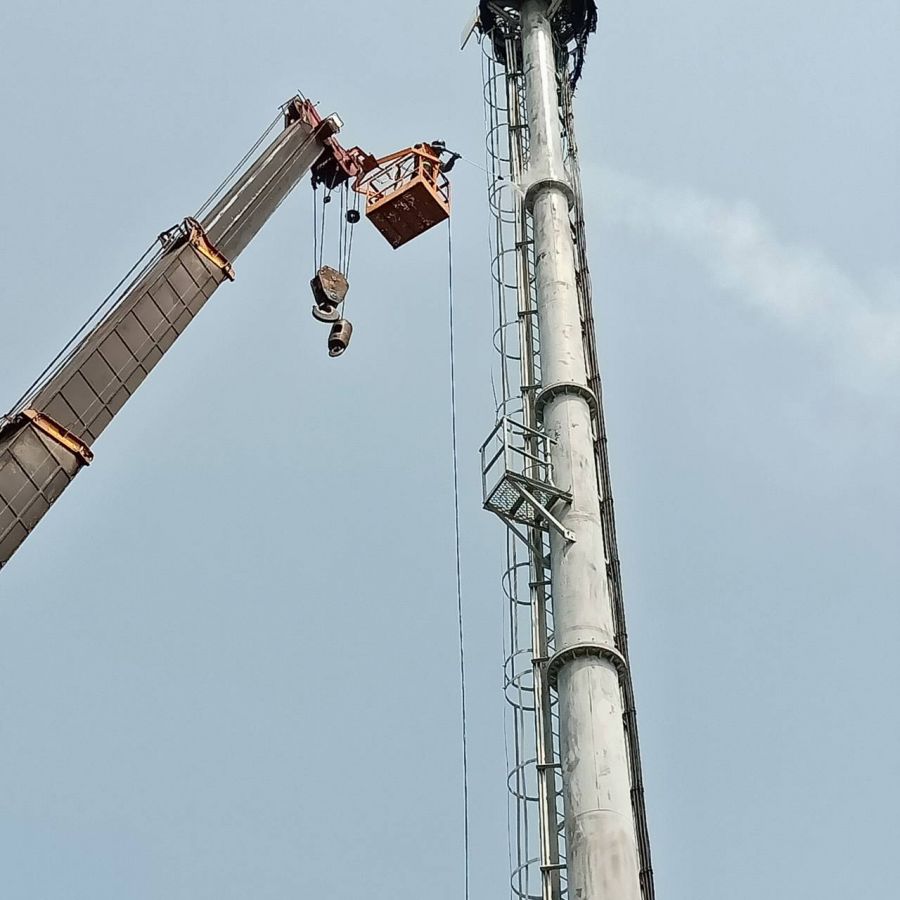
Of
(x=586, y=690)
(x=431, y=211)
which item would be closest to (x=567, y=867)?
(x=586, y=690)

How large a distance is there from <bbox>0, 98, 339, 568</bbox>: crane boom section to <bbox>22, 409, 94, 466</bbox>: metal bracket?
0.01 metres

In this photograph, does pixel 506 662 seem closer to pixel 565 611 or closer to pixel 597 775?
pixel 565 611

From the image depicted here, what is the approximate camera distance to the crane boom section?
1548 cm

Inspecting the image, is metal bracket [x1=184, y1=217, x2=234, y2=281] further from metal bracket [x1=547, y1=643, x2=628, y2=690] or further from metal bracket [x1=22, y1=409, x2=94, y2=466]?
metal bracket [x1=547, y1=643, x2=628, y2=690]

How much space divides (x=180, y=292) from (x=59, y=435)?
11.2 feet

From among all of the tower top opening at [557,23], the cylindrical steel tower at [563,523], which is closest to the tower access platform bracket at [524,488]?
the cylindrical steel tower at [563,523]

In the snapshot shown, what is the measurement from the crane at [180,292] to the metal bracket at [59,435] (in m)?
0.01

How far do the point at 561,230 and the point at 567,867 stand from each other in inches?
485

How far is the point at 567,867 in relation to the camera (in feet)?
62.5

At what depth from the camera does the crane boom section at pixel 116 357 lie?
50.8 ft

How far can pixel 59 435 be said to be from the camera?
1595 cm

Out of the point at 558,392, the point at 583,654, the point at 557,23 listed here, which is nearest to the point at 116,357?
the point at 583,654

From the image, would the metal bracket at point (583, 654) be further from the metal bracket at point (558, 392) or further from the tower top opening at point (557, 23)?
the tower top opening at point (557, 23)

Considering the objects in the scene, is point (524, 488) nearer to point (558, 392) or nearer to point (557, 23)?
point (558, 392)
